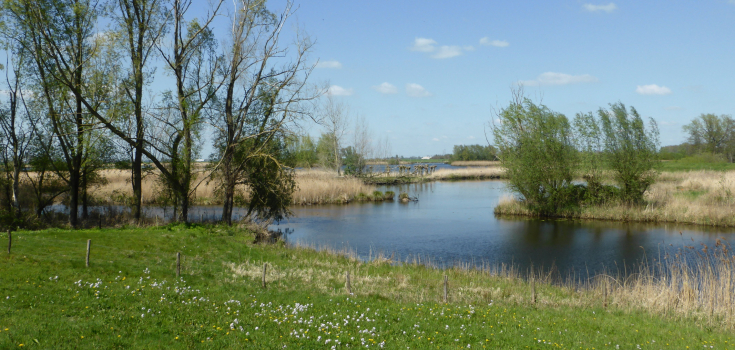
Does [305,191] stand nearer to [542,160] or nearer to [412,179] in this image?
[542,160]

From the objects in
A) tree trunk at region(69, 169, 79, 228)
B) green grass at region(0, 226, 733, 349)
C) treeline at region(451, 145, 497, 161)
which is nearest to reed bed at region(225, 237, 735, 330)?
green grass at region(0, 226, 733, 349)

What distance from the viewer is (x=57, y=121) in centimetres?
2339

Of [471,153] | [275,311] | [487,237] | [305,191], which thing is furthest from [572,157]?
[471,153]

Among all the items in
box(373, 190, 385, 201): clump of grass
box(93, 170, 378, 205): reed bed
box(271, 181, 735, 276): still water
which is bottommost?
box(271, 181, 735, 276): still water

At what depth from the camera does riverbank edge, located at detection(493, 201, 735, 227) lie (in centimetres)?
2886

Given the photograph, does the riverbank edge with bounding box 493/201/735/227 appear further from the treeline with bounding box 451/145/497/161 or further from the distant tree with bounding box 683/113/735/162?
the treeline with bounding box 451/145/497/161

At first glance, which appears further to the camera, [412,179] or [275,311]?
[412,179]

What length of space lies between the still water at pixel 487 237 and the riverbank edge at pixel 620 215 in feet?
3.79

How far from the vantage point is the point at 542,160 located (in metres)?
34.5

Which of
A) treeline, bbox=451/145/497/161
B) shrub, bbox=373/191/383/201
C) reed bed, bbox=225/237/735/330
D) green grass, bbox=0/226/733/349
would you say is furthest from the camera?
treeline, bbox=451/145/497/161

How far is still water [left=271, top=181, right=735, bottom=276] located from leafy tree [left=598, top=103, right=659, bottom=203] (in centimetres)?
369

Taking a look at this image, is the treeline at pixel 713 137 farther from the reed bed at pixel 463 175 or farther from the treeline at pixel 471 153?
the treeline at pixel 471 153

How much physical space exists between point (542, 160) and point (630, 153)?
5639 millimetres

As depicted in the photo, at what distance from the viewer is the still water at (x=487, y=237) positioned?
20484mm
